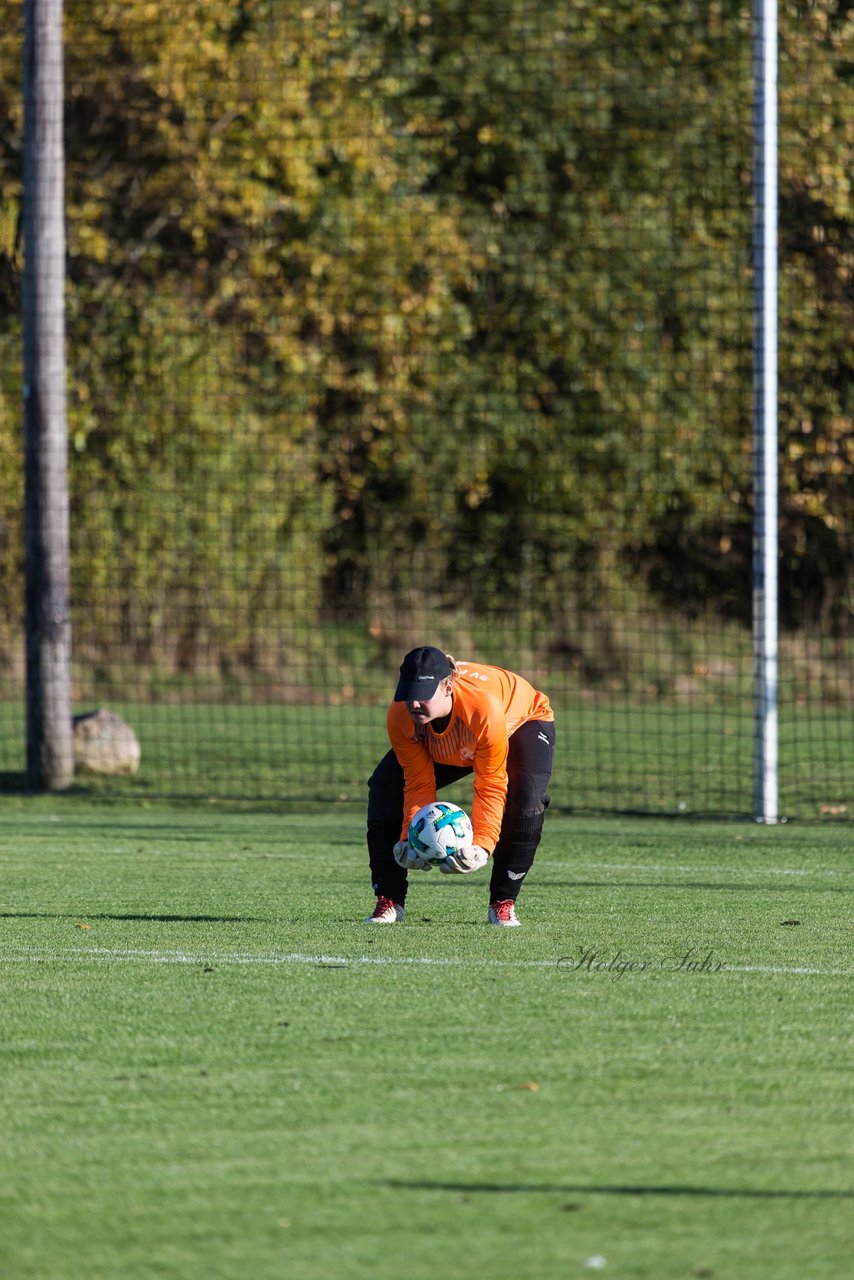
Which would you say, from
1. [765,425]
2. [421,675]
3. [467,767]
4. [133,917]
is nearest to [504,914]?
[467,767]

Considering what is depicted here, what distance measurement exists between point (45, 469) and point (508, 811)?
8.15 m

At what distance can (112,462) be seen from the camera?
24.0 meters

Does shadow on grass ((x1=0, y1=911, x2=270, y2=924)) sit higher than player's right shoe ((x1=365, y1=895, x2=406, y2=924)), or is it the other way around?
player's right shoe ((x1=365, y1=895, x2=406, y2=924))

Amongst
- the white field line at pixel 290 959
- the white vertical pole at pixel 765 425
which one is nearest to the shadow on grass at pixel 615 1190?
the white field line at pixel 290 959

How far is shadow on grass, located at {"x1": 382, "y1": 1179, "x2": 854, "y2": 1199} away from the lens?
177 inches

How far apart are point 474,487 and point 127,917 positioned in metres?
17.5

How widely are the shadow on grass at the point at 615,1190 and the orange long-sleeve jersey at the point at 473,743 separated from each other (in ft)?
10.7

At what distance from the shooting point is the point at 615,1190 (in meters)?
4.52

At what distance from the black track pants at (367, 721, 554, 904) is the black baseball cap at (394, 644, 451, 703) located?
719 mm

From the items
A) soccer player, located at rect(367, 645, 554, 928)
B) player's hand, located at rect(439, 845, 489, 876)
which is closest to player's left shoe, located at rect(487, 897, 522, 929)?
soccer player, located at rect(367, 645, 554, 928)

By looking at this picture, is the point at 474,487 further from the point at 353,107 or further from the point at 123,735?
the point at 123,735

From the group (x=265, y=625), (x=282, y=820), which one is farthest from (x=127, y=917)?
(x=265, y=625)

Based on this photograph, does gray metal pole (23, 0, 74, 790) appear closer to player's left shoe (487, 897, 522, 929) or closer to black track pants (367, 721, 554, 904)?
black track pants (367, 721, 554, 904)

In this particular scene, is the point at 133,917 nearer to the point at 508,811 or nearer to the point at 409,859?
the point at 409,859
